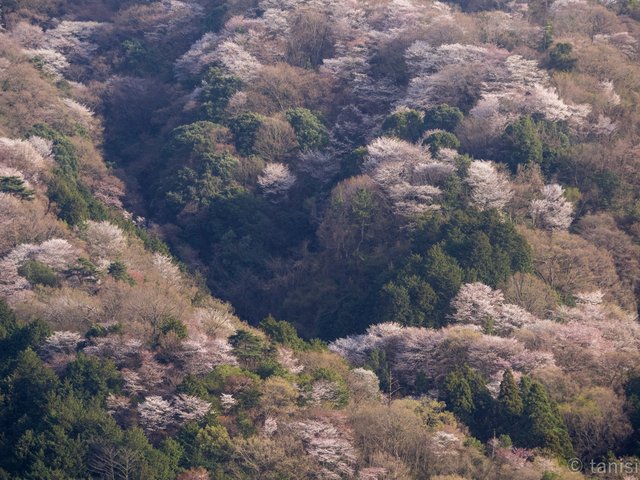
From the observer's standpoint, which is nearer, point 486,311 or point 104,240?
point 486,311

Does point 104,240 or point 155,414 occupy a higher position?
point 155,414

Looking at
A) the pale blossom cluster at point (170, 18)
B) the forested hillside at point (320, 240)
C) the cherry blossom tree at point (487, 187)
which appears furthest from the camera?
the pale blossom cluster at point (170, 18)

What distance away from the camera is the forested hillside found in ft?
132

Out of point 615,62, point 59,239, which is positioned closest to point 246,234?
point 59,239

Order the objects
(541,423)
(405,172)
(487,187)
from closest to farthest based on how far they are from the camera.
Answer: (541,423) → (487,187) → (405,172)

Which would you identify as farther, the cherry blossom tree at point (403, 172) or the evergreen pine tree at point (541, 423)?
the cherry blossom tree at point (403, 172)

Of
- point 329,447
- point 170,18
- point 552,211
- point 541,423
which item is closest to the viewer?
point 329,447

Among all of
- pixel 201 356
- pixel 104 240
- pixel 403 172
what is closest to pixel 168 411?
pixel 201 356

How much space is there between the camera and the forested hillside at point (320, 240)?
132ft

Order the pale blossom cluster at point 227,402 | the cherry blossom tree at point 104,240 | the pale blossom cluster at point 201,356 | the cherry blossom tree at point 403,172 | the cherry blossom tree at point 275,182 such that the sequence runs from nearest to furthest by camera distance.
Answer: the pale blossom cluster at point 227,402 < the pale blossom cluster at point 201,356 < the cherry blossom tree at point 104,240 < the cherry blossom tree at point 403,172 < the cherry blossom tree at point 275,182

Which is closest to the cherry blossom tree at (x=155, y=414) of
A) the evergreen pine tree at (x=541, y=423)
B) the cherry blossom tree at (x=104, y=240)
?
the evergreen pine tree at (x=541, y=423)

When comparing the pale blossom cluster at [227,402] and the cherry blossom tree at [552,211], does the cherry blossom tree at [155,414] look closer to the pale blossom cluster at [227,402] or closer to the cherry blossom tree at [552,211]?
the pale blossom cluster at [227,402]

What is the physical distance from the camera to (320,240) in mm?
58344

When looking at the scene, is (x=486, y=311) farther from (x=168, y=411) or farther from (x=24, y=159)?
(x=24, y=159)
